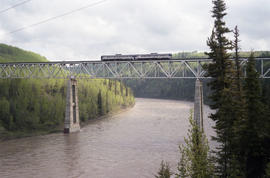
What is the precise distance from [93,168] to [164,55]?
26050 mm

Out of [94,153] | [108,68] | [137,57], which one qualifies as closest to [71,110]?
[108,68]

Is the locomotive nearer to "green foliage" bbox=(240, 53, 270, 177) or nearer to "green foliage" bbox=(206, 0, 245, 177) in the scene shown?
"green foliage" bbox=(206, 0, 245, 177)

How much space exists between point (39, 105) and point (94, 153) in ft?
111

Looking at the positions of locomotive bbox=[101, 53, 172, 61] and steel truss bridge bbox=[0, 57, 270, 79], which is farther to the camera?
locomotive bbox=[101, 53, 172, 61]

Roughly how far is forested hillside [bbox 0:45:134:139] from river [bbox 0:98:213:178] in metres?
7.73

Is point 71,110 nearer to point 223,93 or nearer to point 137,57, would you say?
point 137,57

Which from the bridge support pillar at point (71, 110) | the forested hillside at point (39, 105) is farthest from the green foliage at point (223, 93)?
the forested hillside at point (39, 105)

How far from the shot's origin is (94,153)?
1766 inches

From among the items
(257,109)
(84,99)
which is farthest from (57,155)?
(84,99)

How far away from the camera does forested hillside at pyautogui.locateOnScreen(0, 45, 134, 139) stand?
220 ft

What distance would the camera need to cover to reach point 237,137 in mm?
23672

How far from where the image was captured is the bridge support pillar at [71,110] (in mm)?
65875

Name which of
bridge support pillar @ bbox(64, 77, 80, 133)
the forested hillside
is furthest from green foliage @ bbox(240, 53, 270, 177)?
the forested hillside

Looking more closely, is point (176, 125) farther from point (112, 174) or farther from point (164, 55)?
point (112, 174)
